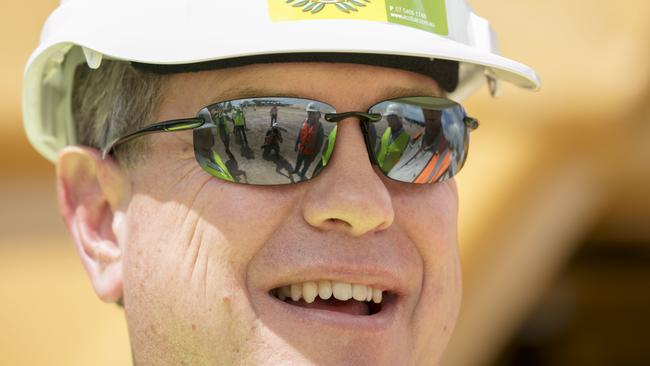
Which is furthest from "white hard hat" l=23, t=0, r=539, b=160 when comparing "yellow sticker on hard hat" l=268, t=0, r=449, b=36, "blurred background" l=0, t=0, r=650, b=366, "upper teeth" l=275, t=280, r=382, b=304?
"blurred background" l=0, t=0, r=650, b=366

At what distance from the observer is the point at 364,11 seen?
193cm

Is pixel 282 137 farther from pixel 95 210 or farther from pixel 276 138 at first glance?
pixel 95 210

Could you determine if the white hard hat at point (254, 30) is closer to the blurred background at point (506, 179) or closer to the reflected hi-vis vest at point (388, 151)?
the reflected hi-vis vest at point (388, 151)

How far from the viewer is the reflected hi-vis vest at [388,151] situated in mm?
1974

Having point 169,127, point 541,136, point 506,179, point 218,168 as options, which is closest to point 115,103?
point 169,127

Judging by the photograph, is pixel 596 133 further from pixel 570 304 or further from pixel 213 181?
pixel 213 181

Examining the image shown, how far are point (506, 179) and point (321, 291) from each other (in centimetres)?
246

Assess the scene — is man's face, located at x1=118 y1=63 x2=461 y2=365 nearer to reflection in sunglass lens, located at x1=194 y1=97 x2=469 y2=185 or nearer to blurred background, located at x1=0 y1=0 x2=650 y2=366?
reflection in sunglass lens, located at x1=194 y1=97 x2=469 y2=185

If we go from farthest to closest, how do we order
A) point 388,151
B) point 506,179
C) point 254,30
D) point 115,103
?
point 506,179, point 115,103, point 388,151, point 254,30

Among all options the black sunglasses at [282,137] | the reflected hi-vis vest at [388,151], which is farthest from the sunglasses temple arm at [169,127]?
the reflected hi-vis vest at [388,151]

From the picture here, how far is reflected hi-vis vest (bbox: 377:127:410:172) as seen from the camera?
1.97 metres

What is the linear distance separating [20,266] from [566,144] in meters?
2.35

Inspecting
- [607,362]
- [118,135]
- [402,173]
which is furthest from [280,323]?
[607,362]

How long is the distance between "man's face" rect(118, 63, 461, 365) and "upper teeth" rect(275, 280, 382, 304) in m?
0.03
